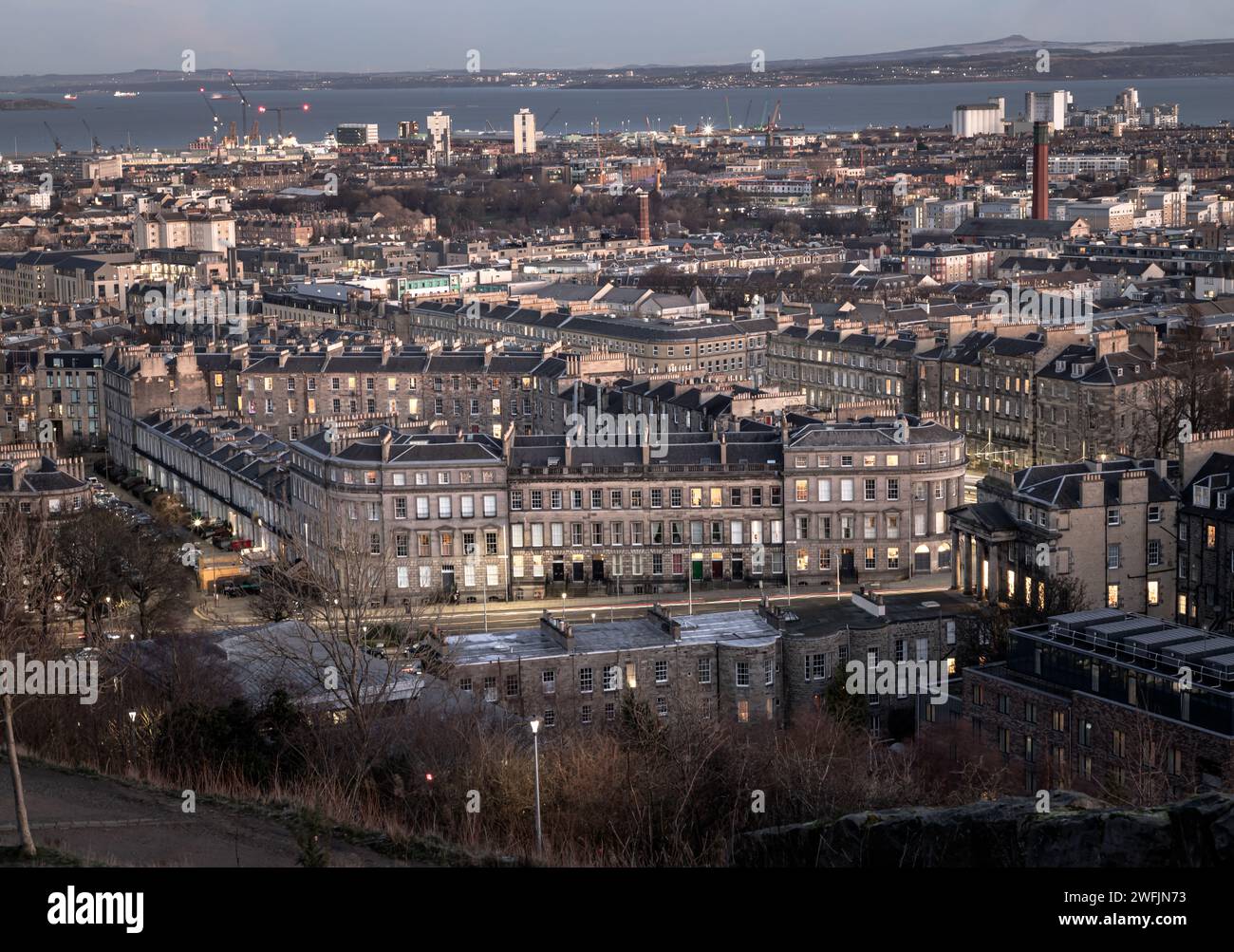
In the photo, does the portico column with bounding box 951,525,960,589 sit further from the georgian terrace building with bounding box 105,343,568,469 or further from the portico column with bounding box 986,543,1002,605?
the georgian terrace building with bounding box 105,343,568,469

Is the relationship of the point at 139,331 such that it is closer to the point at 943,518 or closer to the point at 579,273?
the point at 579,273

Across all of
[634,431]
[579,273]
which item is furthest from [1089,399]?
[579,273]

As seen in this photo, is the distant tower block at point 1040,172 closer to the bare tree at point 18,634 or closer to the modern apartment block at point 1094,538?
the modern apartment block at point 1094,538

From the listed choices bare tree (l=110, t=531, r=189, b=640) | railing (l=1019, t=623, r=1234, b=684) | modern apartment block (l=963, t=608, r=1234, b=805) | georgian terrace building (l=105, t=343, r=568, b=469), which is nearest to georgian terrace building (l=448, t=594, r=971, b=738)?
modern apartment block (l=963, t=608, r=1234, b=805)

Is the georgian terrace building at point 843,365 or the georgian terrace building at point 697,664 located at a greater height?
the georgian terrace building at point 843,365

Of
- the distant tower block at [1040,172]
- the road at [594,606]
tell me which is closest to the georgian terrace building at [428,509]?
the road at [594,606]

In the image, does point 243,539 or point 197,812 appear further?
point 243,539
